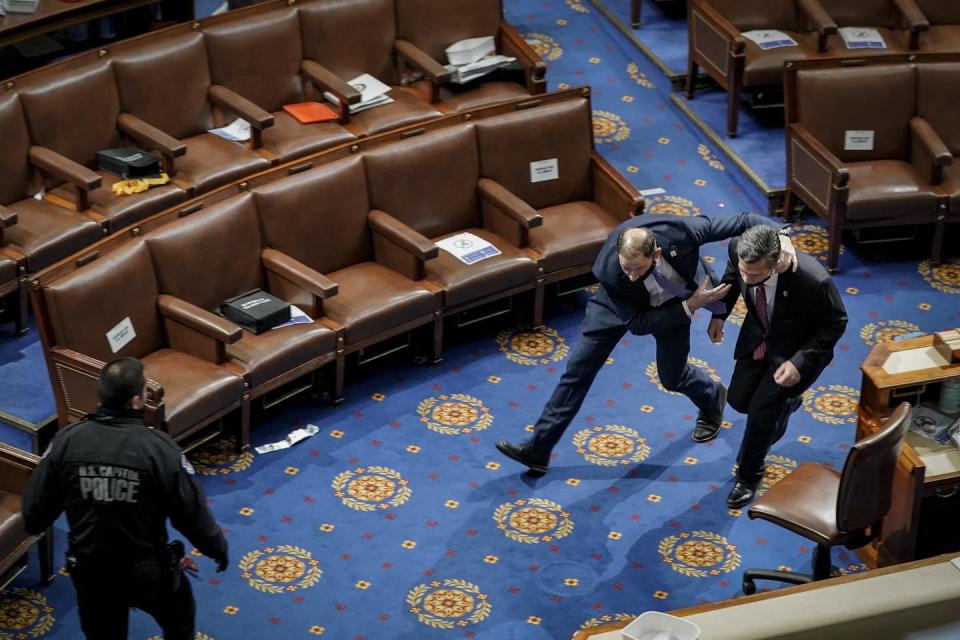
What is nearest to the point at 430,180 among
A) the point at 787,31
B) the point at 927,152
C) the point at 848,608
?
the point at 927,152

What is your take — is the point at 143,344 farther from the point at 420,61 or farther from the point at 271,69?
the point at 420,61

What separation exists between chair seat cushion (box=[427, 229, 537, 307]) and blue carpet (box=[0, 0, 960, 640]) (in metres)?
0.32

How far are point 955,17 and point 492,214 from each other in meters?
3.59

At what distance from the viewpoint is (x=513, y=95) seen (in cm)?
861

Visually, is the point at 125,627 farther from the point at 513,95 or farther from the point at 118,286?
the point at 513,95

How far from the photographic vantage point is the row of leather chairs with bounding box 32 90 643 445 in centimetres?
649

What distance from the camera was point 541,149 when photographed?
7863 millimetres

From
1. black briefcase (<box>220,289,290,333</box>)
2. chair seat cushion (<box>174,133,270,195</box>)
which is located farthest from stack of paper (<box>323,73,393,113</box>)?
black briefcase (<box>220,289,290,333</box>)

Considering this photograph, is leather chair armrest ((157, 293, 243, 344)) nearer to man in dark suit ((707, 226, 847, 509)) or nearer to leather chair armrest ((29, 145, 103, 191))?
leather chair armrest ((29, 145, 103, 191))

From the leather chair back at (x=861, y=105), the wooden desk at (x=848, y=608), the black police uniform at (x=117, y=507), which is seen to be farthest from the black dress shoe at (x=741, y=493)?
the leather chair back at (x=861, y=105)

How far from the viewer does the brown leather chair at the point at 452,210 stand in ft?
24.1

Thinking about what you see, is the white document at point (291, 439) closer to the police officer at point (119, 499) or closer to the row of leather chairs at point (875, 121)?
the police officer at point (119, 499)

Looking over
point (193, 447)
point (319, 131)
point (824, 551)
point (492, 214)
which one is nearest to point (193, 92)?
point (319, 131)

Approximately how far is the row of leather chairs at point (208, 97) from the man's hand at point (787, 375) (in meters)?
3.04
